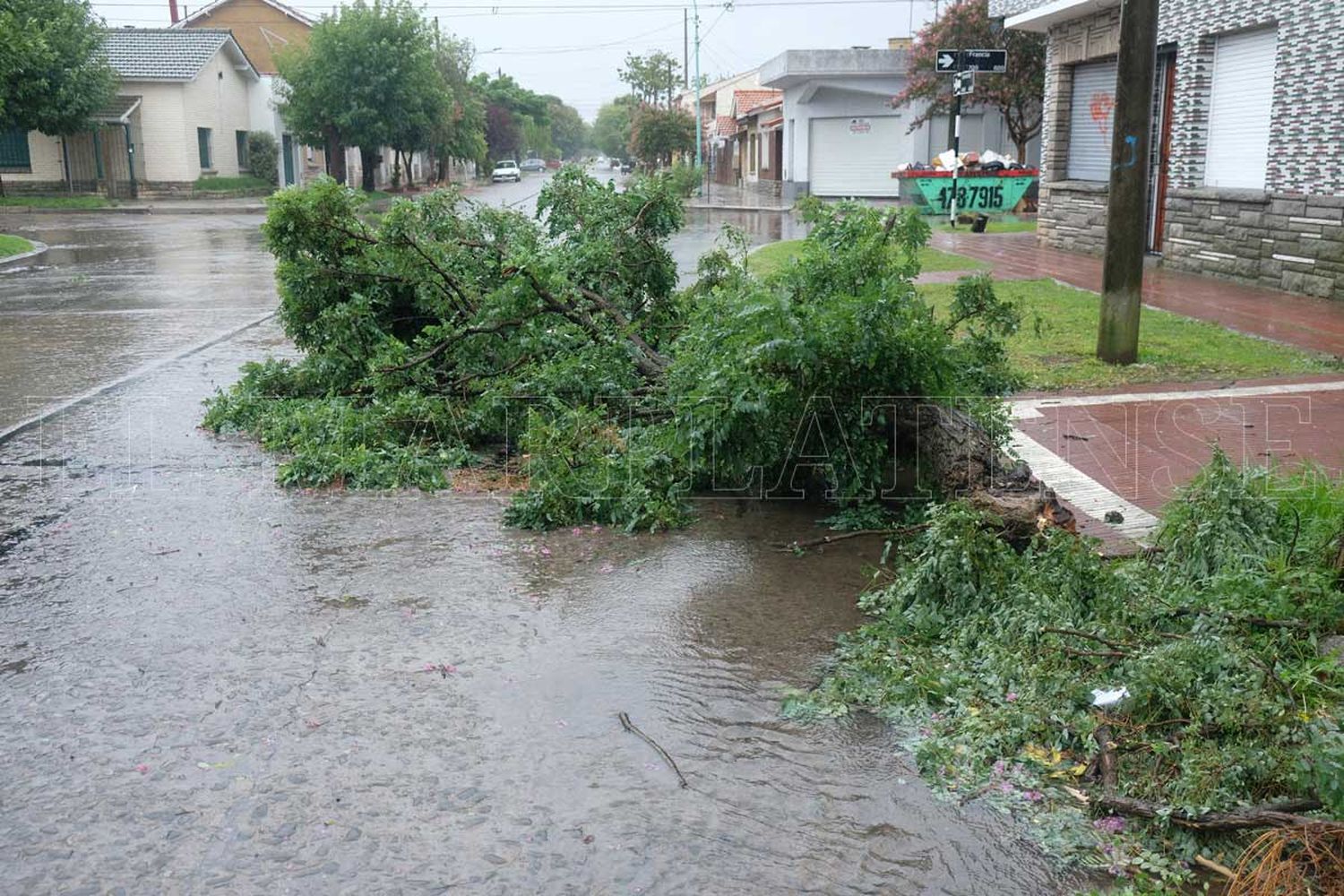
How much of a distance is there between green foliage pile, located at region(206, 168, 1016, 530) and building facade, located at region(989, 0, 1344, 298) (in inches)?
195

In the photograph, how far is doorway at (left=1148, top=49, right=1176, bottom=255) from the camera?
1719 centimetres

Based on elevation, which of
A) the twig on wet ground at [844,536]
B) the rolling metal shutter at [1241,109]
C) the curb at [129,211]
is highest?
the rolling metal shutter at [1241,109]

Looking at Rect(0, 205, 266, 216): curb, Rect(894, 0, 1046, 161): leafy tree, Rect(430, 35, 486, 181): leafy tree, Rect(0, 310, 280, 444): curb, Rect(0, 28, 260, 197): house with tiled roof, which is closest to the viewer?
Rect(0, 310, 280, 444): curb

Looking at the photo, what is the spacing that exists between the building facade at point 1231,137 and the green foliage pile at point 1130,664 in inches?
280

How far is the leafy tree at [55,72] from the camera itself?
120 ft

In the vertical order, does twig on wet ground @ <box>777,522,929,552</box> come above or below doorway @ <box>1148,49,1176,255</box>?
below

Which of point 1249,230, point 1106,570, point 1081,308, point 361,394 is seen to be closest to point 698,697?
point 1106,570

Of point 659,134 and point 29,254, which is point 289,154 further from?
point 29,254

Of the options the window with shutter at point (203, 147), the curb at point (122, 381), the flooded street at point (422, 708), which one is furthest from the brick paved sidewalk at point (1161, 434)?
the window with shutter at point (203, 147)

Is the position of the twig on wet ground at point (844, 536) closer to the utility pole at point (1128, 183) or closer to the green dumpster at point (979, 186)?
the utility pole at point (1128, 183)

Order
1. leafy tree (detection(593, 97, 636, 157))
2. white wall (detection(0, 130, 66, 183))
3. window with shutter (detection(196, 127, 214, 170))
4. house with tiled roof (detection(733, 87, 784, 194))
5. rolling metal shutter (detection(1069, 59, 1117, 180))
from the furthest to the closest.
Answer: leafy tree (detection(593, 97, 636, 157)), house with tiled roof (detection(733, 87, 784, 194)), window with shutter (detection(196, 127, 214, 170)), white wall (detection(0, 130, 66, 183)), rolling metal shutter (detection(1069, 59, 1117, 180))

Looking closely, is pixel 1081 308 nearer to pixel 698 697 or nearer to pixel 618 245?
pixel 618 245

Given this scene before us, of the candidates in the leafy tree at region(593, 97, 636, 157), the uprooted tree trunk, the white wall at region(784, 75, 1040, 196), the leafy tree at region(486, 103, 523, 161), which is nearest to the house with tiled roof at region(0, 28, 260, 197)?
the white wall at region(784, 75, 1040, 196)

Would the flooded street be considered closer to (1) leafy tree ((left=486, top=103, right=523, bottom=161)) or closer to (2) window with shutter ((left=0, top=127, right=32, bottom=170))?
(2) window with shutter ((left=0, top=127, right=32, bottom=170))
